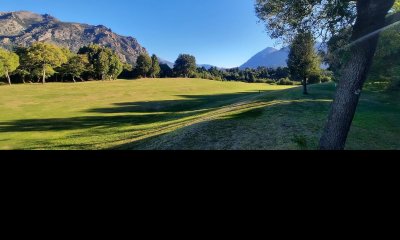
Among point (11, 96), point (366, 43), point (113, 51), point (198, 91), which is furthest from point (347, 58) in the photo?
point (113, 51)

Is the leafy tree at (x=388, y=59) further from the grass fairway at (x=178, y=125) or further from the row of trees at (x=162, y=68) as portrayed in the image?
the row of trees at (x=162, y=68)

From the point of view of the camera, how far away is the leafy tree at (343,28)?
859cm

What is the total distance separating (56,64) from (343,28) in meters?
91.7

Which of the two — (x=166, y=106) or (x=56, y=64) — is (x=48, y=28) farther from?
(x=56, y=64)

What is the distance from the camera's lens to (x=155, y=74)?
85750 millimetres

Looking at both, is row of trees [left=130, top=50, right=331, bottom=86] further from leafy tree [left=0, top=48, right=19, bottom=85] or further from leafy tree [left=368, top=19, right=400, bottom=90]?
leafy tree [left=0, top=48, right=19, bottom=85]

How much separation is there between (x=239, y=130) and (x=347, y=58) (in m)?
13.0

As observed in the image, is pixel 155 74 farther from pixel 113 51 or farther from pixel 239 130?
pixel 239 130

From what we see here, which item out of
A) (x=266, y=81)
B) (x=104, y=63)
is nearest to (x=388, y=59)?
(x=266, y=81)

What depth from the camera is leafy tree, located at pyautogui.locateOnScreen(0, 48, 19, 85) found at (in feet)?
241
